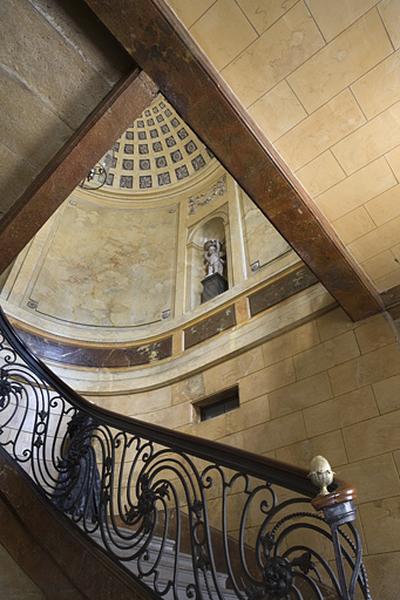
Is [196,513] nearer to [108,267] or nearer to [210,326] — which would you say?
[210,326]

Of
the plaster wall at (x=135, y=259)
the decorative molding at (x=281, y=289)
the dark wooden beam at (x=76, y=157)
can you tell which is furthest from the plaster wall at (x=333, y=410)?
the dark wooden beam at (x=76, y=157)

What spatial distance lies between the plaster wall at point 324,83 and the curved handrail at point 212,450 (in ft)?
6.08

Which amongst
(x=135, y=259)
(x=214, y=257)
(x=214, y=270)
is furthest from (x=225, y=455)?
(x=135, y=259)

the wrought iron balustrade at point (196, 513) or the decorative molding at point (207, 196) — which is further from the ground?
the decorative molding at point (207, 196)

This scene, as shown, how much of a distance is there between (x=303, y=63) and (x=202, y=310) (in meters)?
3.67

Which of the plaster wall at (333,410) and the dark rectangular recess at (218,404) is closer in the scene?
the plaster wall at (333,410)

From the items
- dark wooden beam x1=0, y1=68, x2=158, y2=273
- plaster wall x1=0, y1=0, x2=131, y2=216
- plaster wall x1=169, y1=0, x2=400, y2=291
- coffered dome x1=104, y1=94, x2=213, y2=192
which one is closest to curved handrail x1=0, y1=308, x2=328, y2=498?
dark wooden beam x1=0, y1=68, x2=158, y2=273

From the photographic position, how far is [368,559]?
2.79m

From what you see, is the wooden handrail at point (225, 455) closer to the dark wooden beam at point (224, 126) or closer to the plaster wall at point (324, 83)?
the dark wooden beam at point (224, 126)

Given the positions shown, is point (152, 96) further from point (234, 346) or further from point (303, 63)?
point (234, 346)

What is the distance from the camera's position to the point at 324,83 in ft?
7.63

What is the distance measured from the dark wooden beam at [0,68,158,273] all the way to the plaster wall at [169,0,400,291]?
0.46 meters

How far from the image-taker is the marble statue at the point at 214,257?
6.45 meters

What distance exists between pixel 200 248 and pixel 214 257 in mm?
575
